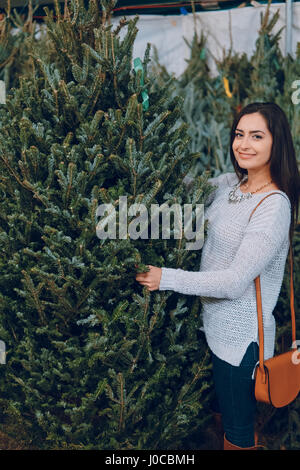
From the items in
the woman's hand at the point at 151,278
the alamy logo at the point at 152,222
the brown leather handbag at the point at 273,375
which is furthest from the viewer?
the brown leather handbag at the point at 273,375

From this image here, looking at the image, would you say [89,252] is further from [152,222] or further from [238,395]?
[238,395]

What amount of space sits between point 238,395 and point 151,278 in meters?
0.80

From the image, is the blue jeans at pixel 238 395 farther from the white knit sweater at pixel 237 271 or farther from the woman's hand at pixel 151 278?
the woman's hand at pixel 151 278

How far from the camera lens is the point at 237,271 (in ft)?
7.04

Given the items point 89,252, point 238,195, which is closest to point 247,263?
point 238,195

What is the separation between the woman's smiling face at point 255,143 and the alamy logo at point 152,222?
33 centimetres

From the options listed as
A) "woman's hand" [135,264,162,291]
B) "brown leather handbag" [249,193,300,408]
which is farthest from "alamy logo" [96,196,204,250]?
"brown leather handbag" [249,193,300,408]

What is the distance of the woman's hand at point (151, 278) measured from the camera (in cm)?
218

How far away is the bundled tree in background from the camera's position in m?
2.11

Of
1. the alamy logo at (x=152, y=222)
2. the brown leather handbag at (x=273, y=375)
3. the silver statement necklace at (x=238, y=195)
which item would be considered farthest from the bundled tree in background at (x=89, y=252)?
the brown leather handbag at (x=273, y=375)

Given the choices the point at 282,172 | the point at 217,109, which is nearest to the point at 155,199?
the point at 282,172

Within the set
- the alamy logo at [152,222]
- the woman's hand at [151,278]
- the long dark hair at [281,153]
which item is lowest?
the woman's hand at [151,278]

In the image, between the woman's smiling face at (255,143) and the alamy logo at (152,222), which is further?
the woman's smiling face at (255,143)

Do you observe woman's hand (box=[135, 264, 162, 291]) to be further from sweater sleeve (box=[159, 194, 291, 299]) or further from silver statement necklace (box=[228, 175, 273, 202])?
silver statement necklace (box=[228, 175, 273, 202])
